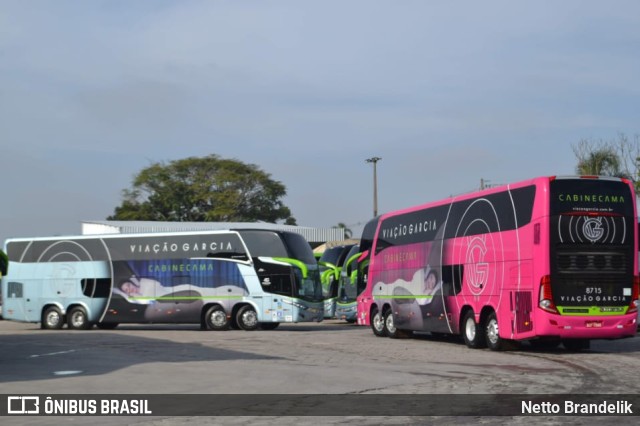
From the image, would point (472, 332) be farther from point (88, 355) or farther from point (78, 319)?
point (78, 319)

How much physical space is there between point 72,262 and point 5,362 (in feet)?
57.4

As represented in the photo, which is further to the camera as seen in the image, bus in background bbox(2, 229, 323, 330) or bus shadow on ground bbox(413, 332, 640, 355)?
bus in background bbox(2, 229, 323, 330)

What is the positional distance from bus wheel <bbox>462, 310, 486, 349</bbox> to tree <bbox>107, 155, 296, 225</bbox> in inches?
2467

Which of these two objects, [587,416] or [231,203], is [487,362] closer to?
[587,416]

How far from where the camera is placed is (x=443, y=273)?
80.5 feet

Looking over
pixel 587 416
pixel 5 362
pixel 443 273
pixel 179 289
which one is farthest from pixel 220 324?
pixel 587 416

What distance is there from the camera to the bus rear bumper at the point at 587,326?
64.5 feet

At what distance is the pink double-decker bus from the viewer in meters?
19.7

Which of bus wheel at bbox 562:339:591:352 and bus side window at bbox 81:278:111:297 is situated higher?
bus side window at bbox 81:278:111:297

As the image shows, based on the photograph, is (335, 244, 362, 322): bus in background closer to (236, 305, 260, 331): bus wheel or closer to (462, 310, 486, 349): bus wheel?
(236, 305, 260, 331): bus wheel

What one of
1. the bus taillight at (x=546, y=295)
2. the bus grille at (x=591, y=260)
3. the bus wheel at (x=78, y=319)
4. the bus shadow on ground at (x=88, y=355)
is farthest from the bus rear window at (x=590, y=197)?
the bus wheel at (x=78, y=319)

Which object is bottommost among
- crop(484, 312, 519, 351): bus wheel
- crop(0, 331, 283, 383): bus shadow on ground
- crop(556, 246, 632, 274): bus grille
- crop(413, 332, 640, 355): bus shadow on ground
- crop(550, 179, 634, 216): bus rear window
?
crop(413, 332, 640, 355): bus shadow on ground

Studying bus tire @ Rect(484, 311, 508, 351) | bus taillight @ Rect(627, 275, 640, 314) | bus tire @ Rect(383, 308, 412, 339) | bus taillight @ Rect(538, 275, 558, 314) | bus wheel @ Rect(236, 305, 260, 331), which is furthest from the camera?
bus wheel @ Rect(236, 305, 260, 331)

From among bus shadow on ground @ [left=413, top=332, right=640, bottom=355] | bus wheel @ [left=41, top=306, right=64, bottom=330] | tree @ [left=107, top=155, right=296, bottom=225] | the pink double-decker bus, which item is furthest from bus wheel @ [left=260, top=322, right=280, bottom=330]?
tree @ [left=107, top=155, right=296, bottom=225]
